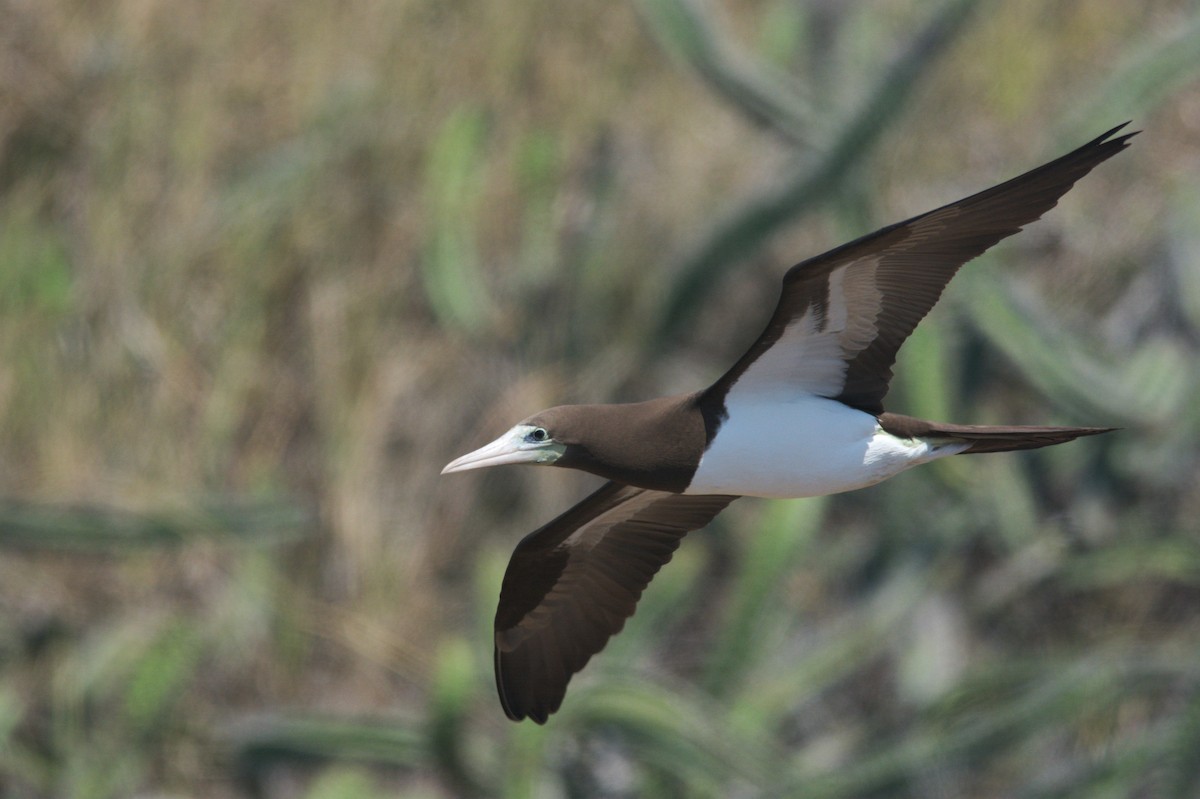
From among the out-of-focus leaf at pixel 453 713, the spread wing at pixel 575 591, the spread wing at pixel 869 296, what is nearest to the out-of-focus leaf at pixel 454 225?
the out-of-focus leaf at pixel 453 713

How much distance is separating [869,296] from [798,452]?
1.49 ft

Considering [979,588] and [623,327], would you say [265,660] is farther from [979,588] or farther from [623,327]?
[979,588]

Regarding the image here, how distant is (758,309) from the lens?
1148cm

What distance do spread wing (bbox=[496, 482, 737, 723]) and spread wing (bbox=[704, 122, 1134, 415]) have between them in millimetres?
792

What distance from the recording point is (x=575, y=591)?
6.07m

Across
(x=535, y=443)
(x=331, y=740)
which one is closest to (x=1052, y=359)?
(x=331, y=740)

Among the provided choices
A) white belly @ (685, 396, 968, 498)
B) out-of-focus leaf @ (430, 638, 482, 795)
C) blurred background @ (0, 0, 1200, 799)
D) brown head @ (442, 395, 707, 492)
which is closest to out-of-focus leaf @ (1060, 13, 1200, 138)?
blurred background @ (0, 0, 1200, 799)

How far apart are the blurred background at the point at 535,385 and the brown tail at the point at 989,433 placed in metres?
3.17

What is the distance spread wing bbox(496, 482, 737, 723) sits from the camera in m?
6.02

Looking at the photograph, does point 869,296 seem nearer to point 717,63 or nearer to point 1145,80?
point 1145,80

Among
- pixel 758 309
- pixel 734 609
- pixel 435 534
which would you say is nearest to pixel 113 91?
pixel 435 534

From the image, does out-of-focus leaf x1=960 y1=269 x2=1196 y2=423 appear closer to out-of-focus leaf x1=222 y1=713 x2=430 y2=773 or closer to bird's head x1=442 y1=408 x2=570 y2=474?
out-of-focus leaf x1=222 y1=713 x2=430 y2=773

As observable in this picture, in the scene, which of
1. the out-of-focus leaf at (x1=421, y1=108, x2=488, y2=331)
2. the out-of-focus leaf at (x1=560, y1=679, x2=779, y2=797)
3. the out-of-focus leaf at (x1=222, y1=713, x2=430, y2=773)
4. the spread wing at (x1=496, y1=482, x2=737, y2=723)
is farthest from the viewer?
the out-of-focus leaf at (x1=421, y1=108, x2=488, y2=331)

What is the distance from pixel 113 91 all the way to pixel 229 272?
4.16 ft
